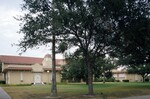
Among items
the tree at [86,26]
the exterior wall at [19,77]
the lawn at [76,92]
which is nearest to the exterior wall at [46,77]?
the exterior wall at [19,77]

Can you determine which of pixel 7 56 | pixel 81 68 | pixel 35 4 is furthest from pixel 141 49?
pixel 7 56

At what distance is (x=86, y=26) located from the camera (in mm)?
26828

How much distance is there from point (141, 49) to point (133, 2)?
6904mm

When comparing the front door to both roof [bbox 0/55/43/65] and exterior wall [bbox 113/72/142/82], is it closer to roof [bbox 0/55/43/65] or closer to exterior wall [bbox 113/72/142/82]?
roof [bbox 0/55/43/65]

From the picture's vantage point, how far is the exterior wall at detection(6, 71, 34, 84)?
61.2 m

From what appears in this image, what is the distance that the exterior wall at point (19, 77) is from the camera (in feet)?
201

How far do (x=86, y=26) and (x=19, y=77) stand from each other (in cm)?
3790

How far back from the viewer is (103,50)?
31141 millimetres

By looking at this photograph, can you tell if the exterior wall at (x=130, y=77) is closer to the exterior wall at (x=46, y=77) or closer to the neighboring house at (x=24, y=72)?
the neighboring house at (x=24, y=72)

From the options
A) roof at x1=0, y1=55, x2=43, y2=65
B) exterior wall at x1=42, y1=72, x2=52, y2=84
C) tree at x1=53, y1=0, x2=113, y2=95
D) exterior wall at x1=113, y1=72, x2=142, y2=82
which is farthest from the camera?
exterior wall at x1=113, y1=72, x2=142, y2=82

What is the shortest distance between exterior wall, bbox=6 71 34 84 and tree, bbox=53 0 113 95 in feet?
108

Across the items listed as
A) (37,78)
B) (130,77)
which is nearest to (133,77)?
(130,77)

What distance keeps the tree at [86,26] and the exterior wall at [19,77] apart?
1295 inches

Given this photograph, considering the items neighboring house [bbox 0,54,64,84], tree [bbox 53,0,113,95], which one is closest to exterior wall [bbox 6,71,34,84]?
neighboring house [bbox 0,54,64,84]
